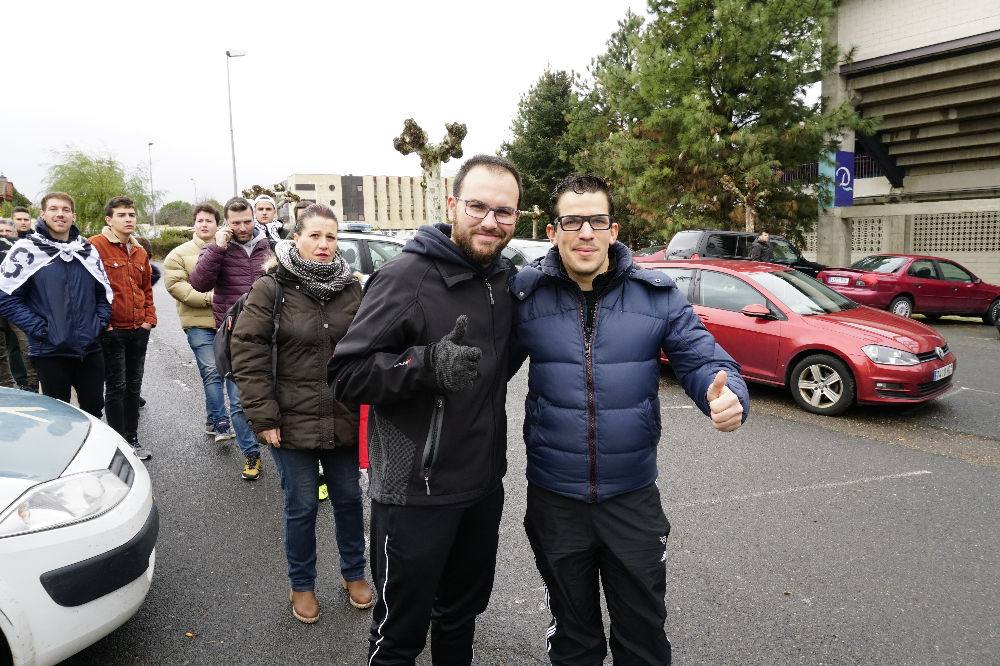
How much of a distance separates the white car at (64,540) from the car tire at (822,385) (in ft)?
19.5

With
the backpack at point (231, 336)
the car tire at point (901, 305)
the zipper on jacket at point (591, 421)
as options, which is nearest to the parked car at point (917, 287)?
the car tire at point (901, 305)

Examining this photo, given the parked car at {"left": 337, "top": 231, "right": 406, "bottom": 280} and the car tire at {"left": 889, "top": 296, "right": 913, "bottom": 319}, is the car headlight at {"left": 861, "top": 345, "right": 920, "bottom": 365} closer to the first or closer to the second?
the parked car at {"left": 337, "top": 231, "right": 406, "bottom": 280}

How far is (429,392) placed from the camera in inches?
74.7

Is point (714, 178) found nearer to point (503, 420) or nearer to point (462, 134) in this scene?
point (462, 134)

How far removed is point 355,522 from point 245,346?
0.99m

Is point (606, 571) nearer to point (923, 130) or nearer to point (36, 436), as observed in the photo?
point (36, 436)

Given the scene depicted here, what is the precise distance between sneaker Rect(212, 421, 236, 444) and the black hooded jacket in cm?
389

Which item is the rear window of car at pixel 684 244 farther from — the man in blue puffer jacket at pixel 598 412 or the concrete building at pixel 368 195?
the concrete building at pixel 368 195

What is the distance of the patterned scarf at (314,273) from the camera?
2.85m

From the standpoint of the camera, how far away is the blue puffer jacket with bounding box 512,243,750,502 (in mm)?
2062

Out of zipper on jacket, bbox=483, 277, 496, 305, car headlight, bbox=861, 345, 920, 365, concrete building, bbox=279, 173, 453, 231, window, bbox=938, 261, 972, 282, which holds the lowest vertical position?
car headlight, bbox=861, 345, 920, 365

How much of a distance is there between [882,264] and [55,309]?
48.1 ft

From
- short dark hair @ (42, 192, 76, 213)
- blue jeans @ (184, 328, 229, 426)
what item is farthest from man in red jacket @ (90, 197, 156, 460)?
blue jeans @ (184, 328, 229, 426)

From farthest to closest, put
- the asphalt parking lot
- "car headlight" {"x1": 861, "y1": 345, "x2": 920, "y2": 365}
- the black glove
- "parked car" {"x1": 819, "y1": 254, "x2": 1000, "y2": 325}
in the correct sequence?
1. "parked car" {"x1": 819, "y1": 254, "x2": 1000, "y2": 325}
2. "car headlight" {"x1": 861, "y1": 345, "x2": 920, "y2": 365}
3. the asphalt parking lot
4. the black glove
